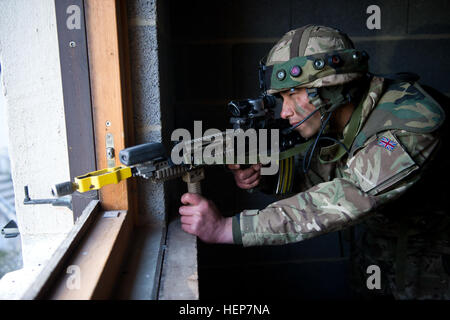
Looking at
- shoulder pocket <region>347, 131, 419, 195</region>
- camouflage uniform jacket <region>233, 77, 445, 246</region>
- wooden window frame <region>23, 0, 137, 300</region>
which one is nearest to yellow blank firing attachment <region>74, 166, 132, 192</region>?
wooden window frame <region>23, 0, 137, 300</region>

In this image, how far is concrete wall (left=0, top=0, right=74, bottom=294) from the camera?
1317 millimetres

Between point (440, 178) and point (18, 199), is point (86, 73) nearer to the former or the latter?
point (18, 199)

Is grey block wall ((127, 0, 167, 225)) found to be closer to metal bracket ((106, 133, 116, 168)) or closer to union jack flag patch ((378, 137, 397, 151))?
metal bracket ((106, 133, 116, 168))

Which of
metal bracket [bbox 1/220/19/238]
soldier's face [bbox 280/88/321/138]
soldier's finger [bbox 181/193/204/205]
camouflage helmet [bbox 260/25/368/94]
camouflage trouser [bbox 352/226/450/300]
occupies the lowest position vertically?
camouflage trouser [bbox 352/226/450/300]

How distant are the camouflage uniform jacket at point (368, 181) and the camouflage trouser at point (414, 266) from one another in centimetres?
60

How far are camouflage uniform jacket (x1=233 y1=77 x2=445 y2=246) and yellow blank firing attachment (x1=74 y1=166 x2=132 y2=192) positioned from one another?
17.3 inches

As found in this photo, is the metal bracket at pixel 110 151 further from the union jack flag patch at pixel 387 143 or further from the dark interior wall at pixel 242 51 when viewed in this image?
the union jack flag patch at pixel 387 143

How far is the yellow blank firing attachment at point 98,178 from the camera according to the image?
93 cm

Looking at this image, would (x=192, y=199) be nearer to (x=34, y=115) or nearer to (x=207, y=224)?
(x=207, y=224)

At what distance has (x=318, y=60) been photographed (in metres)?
1.23

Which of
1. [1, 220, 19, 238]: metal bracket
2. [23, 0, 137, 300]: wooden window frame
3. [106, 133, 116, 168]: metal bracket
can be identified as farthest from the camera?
[1, 220, 19, 238]: metal bracket

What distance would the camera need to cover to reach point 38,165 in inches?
57.0

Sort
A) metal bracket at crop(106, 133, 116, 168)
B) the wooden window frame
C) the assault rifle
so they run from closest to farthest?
the wooden window frame < the assault rifle < metal bracket at crop(106, 133, 116, 168)

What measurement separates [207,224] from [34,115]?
829mm
